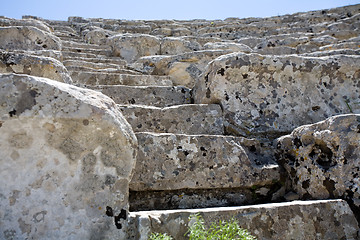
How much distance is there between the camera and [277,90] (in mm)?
2824

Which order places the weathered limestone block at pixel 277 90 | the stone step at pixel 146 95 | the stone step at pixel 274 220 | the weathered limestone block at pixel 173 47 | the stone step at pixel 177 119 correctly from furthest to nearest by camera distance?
1. the weathered limestone block at pixel 173 47
2. the stone step at pixel 146 95
3. the weathered limestone block at pixel 277 90
4. the stone step at pixel 177 119
5. the stone step at pixel 274 220

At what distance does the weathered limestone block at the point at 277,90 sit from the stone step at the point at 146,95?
245 mm

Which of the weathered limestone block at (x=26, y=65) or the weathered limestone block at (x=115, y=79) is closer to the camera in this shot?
the weathered limestone block at (x=26, y=65)

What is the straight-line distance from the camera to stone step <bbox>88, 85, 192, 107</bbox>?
9.80ft

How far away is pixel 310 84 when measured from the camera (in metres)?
2.91

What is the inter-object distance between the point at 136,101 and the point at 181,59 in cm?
140

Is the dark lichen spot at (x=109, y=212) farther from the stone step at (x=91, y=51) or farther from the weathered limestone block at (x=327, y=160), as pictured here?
the stone step at (x=91, y=51)

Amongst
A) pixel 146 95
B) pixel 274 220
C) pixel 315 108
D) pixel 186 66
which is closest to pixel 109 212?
pixel 274 220

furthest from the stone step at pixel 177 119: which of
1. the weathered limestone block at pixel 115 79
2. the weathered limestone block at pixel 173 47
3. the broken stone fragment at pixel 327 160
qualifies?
the weathered limestone block at pixel 173 47

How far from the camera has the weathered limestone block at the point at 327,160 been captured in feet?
6.48

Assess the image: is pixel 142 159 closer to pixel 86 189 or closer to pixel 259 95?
pixel 86 189

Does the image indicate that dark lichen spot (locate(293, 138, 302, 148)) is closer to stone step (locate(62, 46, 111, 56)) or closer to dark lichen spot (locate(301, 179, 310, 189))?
dark lichen spot (locate(301, 179, 310, 189))

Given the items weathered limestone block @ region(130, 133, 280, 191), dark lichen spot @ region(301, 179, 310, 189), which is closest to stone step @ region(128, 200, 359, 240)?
dark lichen spot @ region(301, 179, 310, 189)

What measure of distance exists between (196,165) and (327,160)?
2.86 ft
